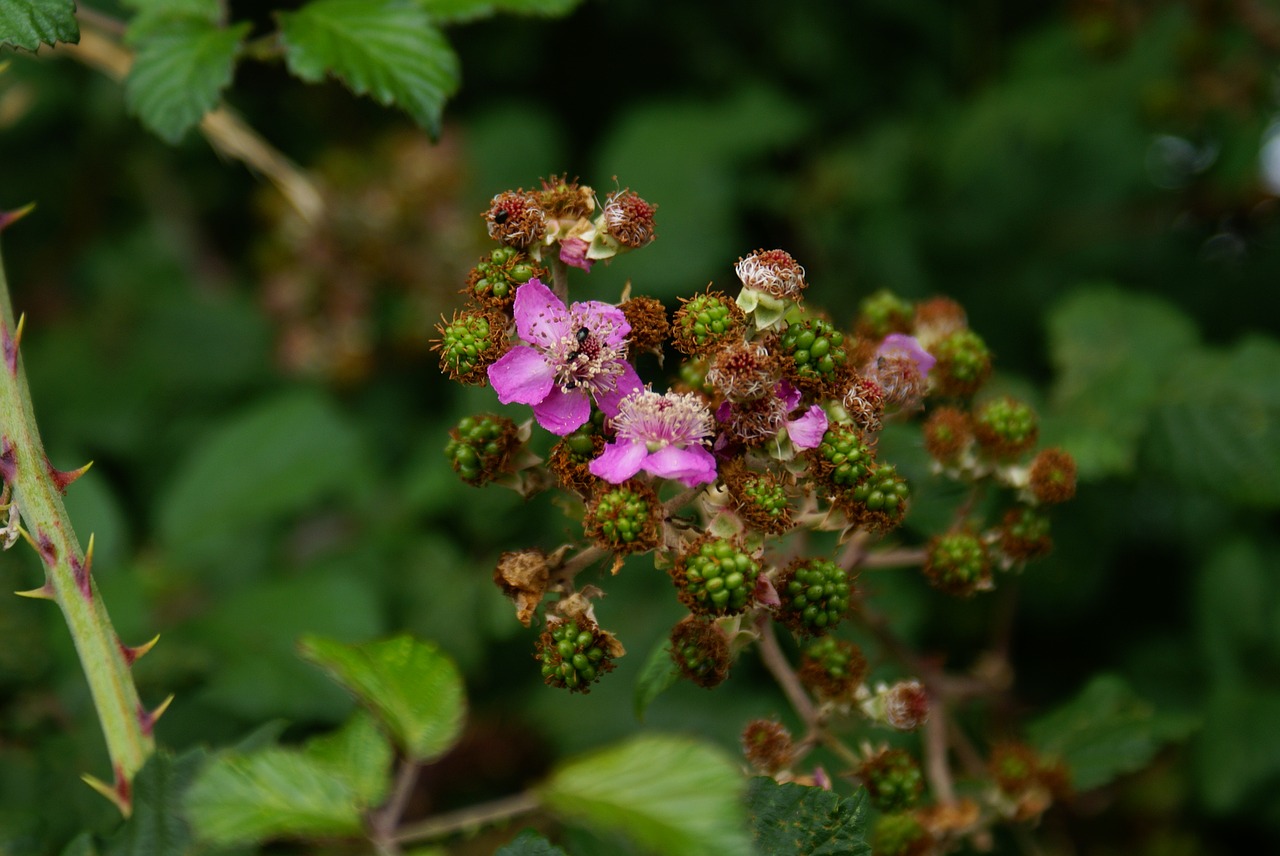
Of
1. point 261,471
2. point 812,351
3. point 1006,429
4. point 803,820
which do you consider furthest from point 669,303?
point 803,820

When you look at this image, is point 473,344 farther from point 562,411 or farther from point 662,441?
point 662,441

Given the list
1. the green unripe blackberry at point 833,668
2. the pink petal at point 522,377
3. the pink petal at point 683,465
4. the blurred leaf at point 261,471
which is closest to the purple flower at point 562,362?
the pink petal at point 522,377

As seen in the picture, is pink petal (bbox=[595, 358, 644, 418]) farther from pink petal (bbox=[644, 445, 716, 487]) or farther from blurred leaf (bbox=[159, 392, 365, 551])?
blurred leaf (bbox=[159, 392, 365, 551])

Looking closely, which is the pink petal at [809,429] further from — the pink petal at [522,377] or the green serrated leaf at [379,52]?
the green serrated leaf at [379,52]

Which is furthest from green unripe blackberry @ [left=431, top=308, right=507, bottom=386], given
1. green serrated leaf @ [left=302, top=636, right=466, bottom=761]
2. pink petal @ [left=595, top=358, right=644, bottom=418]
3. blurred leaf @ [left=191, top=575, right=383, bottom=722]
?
A: blurred leaf @ [left=191, top=575, right=383, bottom=722]

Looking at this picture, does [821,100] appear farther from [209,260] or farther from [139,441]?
[139,441]
